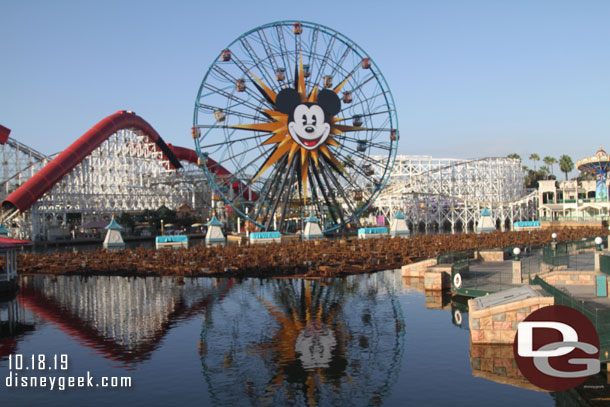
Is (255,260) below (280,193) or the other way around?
below

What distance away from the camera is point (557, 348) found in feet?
50.8

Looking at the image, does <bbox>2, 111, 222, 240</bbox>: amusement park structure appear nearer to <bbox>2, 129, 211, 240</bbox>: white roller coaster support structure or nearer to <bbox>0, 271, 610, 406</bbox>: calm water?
<bbox>2, 129, 211, 240</bbox>: white roller coaster support structure

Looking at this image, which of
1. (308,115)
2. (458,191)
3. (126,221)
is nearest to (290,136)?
(308,115)

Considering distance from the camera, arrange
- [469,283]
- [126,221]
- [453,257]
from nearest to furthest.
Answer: [469,283] → [453,257] → [126,221]

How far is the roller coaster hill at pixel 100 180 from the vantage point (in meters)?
78.1

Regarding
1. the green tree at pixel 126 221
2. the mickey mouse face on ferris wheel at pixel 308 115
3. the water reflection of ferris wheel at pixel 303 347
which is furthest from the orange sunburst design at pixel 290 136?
the green tree at pixel 126 221

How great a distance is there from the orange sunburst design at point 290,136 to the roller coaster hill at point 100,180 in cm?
1091

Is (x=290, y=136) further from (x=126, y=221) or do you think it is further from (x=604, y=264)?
(x=126, y=221)

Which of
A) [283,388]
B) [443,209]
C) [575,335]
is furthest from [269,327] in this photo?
[443,209]

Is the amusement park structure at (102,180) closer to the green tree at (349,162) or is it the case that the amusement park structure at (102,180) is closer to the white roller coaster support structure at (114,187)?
the white roller coaster support structure at (114,187)

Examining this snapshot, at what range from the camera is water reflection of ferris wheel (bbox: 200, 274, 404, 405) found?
50.0 ft

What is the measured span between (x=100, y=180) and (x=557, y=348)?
83546 millimetres

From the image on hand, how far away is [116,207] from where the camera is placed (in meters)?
94.6

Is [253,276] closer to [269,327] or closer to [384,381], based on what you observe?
[269,327]
